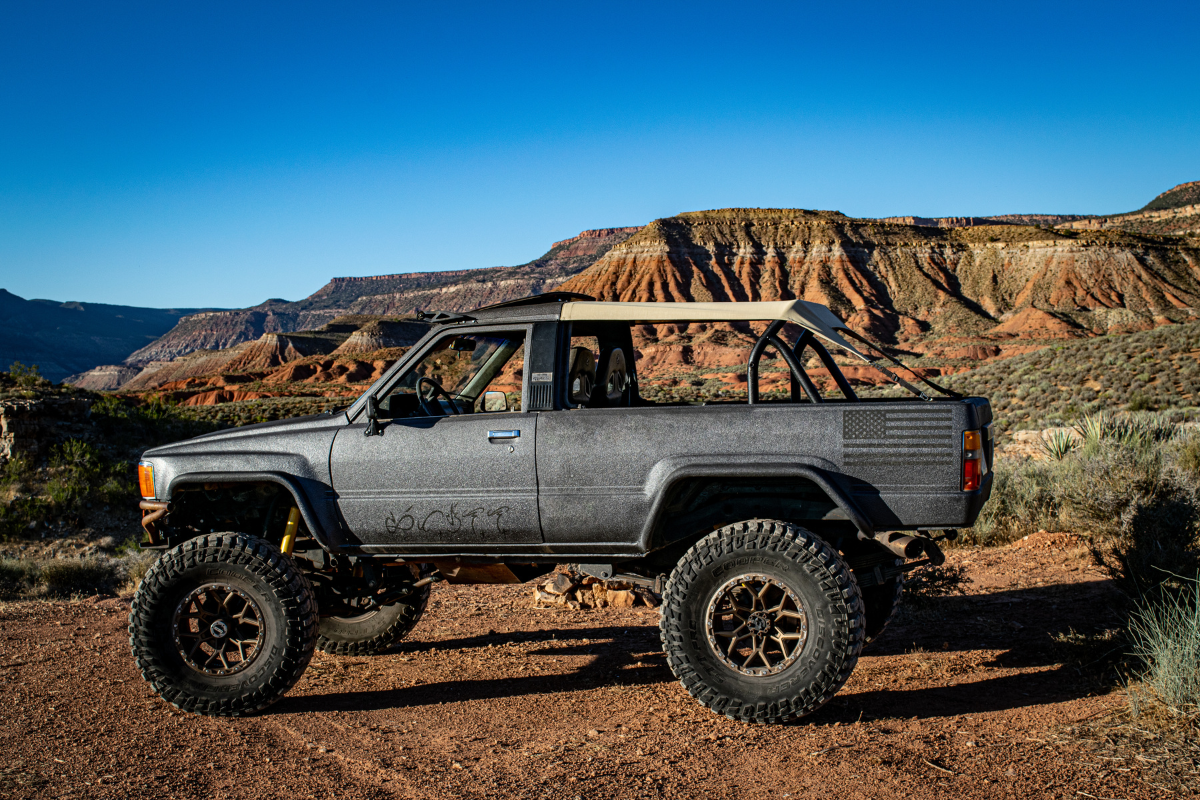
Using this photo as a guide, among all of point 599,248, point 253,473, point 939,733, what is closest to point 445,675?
point 253,473

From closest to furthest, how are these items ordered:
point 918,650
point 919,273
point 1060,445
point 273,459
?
point 273,459
point 918,650
point 1060,445
point 919,273

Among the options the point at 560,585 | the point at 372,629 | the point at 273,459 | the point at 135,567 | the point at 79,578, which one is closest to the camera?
the point at 273,459

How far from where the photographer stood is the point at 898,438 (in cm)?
402

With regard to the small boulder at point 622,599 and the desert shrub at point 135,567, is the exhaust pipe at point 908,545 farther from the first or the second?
the desert shrub at point 135,567

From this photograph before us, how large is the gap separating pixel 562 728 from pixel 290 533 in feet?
6.51

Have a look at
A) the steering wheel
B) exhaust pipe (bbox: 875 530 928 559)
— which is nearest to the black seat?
the steering wheel

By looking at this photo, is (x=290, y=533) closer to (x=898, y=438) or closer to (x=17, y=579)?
(x=898, y=438)

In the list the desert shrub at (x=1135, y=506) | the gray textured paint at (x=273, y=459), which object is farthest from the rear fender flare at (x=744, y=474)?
the desert shrub at (x=1135, y=506)

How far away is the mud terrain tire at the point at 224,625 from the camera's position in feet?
14.8

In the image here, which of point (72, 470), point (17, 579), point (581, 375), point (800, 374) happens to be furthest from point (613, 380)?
point (72, 470)

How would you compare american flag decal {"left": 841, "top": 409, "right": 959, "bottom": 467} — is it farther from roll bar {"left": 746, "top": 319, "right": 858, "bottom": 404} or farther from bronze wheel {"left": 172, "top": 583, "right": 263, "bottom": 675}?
bronze wheel {"left": 172, "top": 583, "right": 263, "bottom": 675}

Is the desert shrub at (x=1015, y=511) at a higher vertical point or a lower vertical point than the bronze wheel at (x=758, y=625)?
lower

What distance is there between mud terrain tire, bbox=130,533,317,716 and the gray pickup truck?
1 centimetres

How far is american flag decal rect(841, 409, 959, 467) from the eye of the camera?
3967mm
